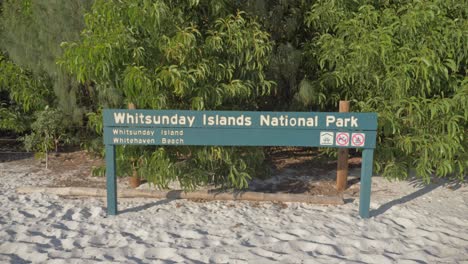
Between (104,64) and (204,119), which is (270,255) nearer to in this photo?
(204,119)

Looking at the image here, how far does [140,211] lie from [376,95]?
323 centimetres

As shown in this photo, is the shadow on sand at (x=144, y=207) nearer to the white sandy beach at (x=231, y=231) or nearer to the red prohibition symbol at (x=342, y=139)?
the white sandy beach at (x=231, y=231)

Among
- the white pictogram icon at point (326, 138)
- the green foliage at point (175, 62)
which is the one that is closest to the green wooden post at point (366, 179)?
the white pictogram icon at point (326, 138)

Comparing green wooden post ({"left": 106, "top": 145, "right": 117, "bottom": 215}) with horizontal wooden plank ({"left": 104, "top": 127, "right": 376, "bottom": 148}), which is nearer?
horizontal wooden plank ({"left": 104, "top": 127, "right": 376, "bottom": 148})

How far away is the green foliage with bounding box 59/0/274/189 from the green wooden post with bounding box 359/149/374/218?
1355 mm

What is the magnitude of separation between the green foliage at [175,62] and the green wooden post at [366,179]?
53.3 inches

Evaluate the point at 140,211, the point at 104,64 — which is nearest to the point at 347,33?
the point at 104,64

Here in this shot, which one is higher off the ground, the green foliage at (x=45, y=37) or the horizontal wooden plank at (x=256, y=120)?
the green foliage at (x=45, y=37)

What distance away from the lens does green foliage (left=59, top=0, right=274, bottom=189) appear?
4.21 m

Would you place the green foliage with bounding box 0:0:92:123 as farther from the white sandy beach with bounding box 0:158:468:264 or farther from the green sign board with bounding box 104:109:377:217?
the green sign board with bounding box 104:109:377:217

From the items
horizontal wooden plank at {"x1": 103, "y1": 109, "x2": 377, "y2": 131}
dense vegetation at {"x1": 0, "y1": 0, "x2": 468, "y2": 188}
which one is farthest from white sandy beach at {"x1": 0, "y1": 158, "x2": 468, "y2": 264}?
horizontal wooden plank at {"x1": 103, "y1": 109, "x2": 377, "y2": 131}

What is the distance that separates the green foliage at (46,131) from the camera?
6113 millimetres

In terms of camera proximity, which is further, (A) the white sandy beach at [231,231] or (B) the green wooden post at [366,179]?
(B) the green wooden post at [366,179]

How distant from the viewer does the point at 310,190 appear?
222 inches
